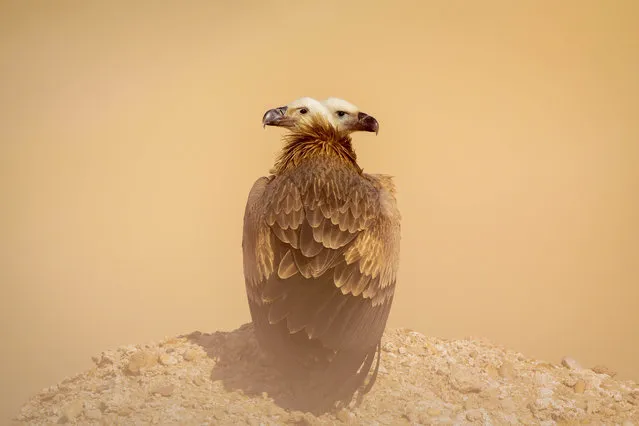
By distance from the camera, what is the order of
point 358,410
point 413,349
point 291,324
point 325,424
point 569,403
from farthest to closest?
point 413,349 → point 569,403 → point 358,410 → point 325,424 → point 291,324

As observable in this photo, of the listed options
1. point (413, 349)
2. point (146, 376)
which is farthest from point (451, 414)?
point (146, 376)

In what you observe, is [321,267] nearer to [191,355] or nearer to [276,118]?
[276,118]

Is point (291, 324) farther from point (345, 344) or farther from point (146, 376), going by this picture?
point (146, 376)

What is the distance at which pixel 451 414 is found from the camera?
29.7ft

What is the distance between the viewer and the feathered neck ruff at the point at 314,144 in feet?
30.5

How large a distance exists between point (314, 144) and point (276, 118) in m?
0.73

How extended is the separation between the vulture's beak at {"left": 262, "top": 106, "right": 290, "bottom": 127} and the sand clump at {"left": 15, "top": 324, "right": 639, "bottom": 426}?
120 inches

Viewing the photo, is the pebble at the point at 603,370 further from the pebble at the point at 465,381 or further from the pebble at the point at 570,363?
the pebble at the point at 465,381

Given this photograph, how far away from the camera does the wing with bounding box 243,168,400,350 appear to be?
7828 millimetres

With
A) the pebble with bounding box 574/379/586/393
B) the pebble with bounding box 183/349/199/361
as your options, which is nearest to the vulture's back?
the pebble with bounding box 183/349/199/361

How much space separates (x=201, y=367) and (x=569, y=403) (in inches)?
193

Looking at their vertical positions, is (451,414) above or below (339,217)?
below

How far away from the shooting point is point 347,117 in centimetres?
1002

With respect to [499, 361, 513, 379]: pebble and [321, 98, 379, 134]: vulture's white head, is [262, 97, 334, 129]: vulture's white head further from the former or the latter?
[499, 361, 513, 379]: pebble
